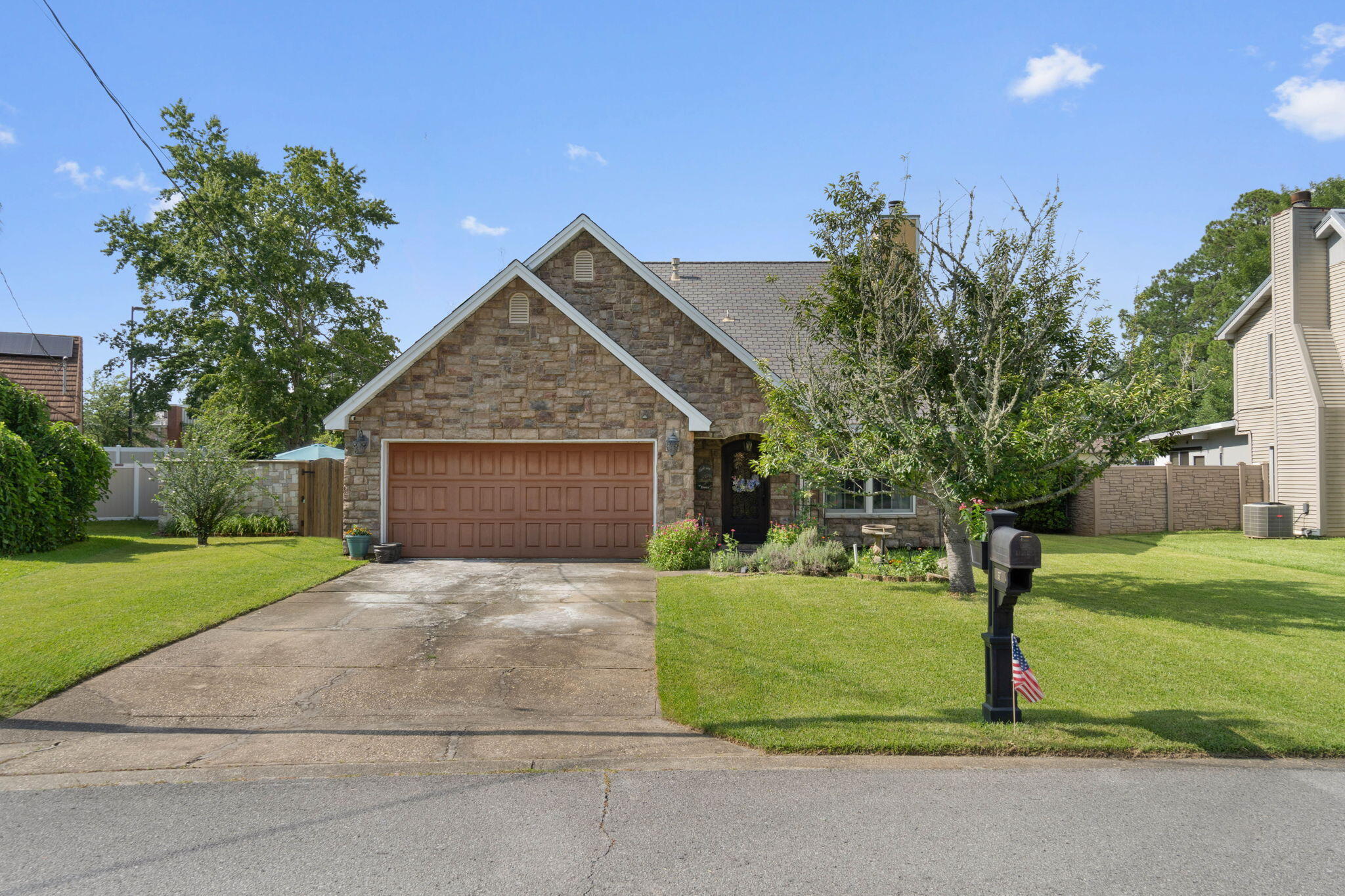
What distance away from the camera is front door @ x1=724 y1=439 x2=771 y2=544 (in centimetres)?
1595

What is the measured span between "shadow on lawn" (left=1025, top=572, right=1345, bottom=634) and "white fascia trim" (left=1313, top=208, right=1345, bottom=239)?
12.1 metres

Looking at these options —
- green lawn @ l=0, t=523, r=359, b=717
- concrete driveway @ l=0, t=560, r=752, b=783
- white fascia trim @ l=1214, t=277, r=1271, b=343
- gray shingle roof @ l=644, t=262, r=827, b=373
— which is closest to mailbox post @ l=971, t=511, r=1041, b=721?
concrete driveway @ l=0, t=560, r=752, b=783

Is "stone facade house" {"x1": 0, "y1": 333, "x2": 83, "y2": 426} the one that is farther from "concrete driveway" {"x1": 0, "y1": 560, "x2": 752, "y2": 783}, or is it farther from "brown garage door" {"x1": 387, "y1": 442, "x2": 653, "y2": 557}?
"concrete driveway" {"x1": 0, "y1": 560, "x2": 752, "y2": 783}

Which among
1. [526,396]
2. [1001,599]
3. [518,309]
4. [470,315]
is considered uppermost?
[518,309]

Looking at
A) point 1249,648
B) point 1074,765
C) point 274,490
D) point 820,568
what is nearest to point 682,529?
point 820,568

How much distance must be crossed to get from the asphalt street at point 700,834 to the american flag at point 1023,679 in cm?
62

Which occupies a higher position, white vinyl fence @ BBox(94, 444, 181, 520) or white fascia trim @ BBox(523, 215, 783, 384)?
white fascia trim @ BBox(523, 215, 783, 384)

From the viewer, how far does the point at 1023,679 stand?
5.45 metres

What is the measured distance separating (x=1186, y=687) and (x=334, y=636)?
8.13 meters

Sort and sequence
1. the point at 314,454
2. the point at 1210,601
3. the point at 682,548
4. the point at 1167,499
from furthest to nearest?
the point at 314,454 < the point at 1167,499 < the point at 682,548 < the point at 1210,601

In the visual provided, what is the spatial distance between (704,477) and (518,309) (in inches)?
194

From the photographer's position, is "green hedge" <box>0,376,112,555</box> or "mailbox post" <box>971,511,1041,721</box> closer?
"mailbox post" <box>971,511,1041,721</box>

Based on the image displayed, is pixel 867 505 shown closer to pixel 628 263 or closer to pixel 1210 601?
pixel 1210 601

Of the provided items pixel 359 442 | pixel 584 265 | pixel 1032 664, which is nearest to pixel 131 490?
pixel 359 442
